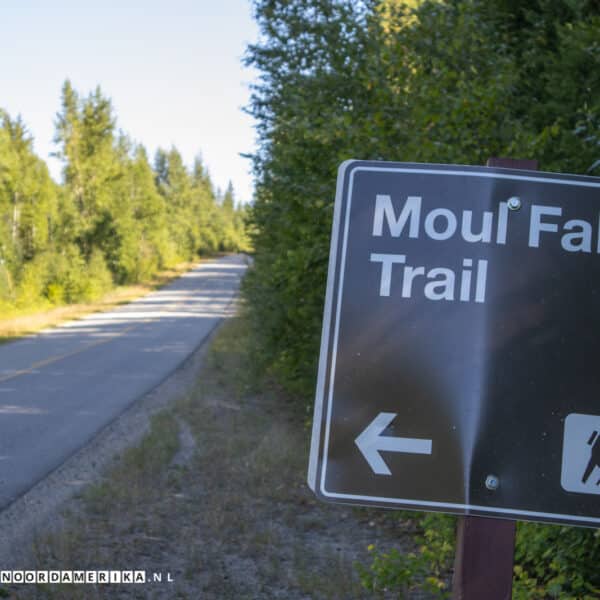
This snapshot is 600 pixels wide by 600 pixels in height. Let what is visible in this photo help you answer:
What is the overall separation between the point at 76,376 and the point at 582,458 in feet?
50.9

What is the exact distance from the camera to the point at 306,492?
7.47m

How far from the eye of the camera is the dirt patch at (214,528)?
516 cm

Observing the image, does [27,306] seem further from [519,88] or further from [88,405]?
[519,88]

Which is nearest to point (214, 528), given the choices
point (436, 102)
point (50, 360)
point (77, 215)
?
point (436, 102)

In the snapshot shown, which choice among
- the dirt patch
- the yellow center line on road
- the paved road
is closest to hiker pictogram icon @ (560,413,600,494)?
the dirt patch

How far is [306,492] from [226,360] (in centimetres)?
1139

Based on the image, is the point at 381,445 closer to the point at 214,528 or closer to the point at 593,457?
the point at 593,457

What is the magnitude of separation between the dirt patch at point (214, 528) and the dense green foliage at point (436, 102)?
923mm

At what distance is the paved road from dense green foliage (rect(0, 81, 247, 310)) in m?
5.75

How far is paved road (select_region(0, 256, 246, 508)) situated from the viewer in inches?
371

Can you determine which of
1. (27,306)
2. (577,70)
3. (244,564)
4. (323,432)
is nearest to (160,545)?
(244,564)

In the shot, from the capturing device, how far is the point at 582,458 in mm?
1795

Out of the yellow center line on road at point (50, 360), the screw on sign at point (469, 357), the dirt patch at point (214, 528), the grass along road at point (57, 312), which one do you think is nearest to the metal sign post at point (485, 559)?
the screw on sign at point (469, 357)

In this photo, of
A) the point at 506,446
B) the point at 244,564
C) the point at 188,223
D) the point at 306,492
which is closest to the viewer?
the point at 506,446
